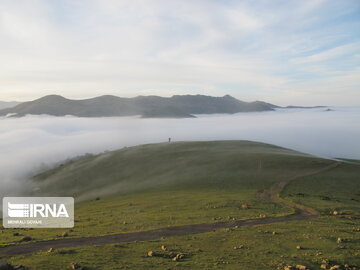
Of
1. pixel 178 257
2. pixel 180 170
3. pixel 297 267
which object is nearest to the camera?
pixel 297 267

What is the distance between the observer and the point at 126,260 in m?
27.7

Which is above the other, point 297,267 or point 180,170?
point 297,267

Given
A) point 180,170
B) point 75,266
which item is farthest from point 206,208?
point 180,170

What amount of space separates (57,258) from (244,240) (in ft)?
59.6

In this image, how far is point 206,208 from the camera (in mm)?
51312

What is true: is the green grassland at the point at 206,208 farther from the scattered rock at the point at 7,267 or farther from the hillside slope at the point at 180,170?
the scattered rock at the point at 7,267

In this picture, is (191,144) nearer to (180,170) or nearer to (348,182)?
(180,170)

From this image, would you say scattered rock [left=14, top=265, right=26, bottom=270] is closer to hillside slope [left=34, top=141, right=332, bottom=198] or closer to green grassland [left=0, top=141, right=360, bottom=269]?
green grassland [left=0, top=141, right=360, bottom=269]

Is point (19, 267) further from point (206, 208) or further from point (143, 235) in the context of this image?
point (206, 208)

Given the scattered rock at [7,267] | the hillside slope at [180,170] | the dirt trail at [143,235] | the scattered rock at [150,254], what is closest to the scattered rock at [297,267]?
the scattered rock at [150,254]

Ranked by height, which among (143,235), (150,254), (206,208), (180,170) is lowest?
(206,208)

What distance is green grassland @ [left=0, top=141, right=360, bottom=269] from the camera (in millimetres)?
27859

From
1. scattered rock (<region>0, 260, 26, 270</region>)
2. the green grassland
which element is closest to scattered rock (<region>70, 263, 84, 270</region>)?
the green grassland

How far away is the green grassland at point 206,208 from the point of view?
2786cm
